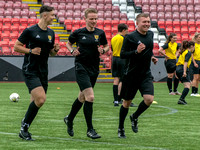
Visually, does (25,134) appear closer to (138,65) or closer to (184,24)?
(138,65)

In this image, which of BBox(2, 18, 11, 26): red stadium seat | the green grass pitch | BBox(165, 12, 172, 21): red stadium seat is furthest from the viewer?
BBox(165, 12, 172, 21): red stadium seat

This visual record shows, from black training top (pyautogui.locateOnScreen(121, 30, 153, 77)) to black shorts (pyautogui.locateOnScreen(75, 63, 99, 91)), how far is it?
0.63 metres

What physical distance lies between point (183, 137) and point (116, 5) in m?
24.0

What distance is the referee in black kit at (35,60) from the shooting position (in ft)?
20.6

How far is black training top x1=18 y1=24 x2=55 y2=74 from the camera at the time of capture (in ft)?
20.9

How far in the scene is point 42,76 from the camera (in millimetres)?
6500

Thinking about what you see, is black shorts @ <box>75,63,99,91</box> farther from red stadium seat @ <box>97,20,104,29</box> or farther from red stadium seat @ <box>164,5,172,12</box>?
red stadium seat @ <box>164,5,172,12</box>

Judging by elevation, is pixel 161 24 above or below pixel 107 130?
A: above

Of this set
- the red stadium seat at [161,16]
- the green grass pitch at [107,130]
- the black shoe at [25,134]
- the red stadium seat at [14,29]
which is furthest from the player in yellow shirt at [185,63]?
the red stadium seat at [161,16]

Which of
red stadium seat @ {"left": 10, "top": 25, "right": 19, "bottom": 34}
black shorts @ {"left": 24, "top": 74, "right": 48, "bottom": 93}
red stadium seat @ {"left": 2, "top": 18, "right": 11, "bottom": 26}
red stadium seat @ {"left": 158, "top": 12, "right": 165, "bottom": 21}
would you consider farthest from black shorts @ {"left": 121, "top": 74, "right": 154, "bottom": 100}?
red stadium seat @ {"left": 158, "top": 12, "right": 165, "bottom": 21}

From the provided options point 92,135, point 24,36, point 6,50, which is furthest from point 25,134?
point 6,50

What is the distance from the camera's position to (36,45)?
643 cm

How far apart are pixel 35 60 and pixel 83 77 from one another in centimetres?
87

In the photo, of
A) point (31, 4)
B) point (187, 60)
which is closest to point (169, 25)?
point (31, 4)
